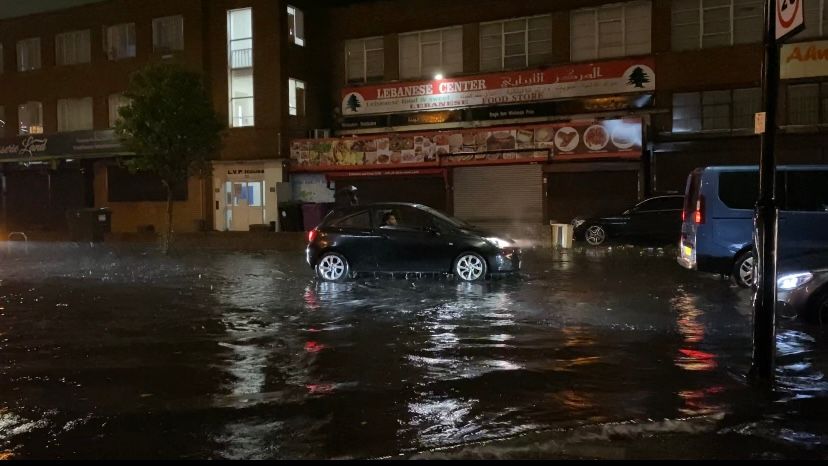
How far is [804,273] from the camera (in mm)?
8867

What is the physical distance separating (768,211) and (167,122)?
63.1 ft

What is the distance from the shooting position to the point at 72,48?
33.4 metres

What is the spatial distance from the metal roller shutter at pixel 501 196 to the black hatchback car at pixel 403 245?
1147 centimetres

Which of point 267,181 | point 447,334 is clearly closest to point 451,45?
point 267,181

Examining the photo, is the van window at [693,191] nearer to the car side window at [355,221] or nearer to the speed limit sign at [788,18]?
the car side window at [355,221]

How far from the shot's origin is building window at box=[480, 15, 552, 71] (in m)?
26.1

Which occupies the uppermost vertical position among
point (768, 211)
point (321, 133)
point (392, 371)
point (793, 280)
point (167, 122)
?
point (321, 133)

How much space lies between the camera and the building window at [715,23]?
2327 cm

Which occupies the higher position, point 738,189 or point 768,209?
point 738,189

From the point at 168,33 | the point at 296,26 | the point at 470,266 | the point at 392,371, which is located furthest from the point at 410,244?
the point at 168,33

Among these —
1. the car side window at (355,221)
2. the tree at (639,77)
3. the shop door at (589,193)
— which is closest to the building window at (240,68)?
the shop door at (589,193)

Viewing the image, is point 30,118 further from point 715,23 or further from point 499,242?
point 715,23

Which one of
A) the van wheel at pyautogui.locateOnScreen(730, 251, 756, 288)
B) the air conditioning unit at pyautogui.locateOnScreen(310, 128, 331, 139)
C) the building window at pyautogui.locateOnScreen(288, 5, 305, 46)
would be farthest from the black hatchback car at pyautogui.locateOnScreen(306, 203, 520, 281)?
the building window at pyautogui.locateOnScreen(288, 5, 305, 46)

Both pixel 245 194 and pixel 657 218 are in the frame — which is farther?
pixel 245 194
